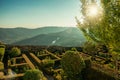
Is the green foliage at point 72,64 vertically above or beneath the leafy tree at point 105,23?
beneath

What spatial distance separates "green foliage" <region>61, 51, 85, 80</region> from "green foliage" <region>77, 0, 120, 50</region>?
8643 mm

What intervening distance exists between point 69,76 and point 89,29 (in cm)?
995

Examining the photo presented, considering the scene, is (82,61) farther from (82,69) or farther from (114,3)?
(114,3)

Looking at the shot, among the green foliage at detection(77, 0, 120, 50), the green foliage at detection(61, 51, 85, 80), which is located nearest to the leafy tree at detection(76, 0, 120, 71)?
the green foliage at detection(77, 0, 120, 50)

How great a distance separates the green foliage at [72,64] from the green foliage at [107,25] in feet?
28.4

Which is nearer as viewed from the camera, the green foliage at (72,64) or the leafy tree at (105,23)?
the leafy tree at (105,23)

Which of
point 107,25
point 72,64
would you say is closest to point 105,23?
point 107,25

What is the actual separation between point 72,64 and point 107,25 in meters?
10.5

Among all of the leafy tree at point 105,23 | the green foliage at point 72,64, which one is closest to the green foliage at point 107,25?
the leafy tree at point 105,23

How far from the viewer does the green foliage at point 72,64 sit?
68.1 feet

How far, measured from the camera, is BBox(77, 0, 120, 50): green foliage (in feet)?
34.8

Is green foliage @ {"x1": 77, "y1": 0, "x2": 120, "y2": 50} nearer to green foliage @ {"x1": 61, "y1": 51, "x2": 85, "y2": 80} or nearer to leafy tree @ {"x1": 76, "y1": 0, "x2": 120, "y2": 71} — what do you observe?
leafy tree @ {"x1": 76, "y1": 0, "x2": 120, "y2": 71}

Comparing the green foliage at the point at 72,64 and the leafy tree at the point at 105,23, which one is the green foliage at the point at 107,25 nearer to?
the leafy tree at the point at 105,23

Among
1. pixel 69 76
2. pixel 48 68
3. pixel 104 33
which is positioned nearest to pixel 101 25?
pixel 104 33
